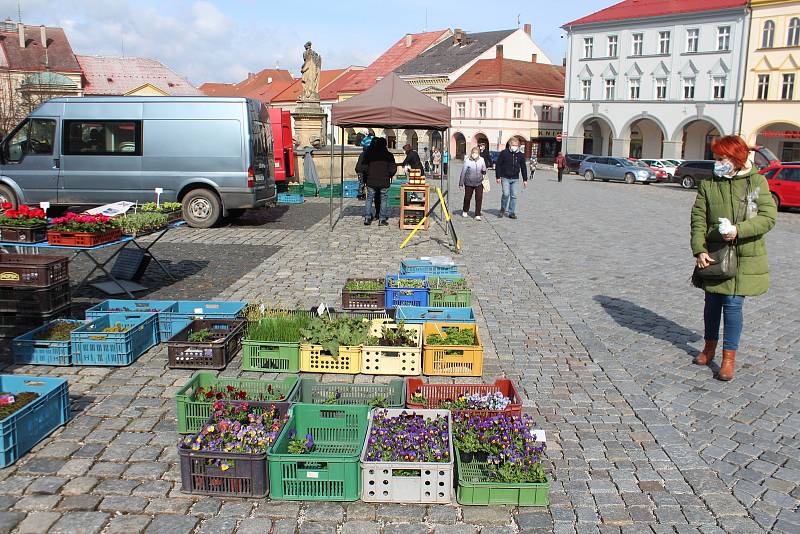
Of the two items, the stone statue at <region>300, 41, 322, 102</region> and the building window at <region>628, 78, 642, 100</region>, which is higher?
the building window at <region>628, 78, 642, 100</region>

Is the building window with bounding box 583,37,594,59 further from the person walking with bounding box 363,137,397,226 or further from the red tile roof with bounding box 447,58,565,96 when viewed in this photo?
the person walking with bounding box 363,137,397,226

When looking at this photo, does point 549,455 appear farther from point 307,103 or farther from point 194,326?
point 307,103

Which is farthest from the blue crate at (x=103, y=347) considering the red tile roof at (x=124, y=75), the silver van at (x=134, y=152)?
the red tile roof at (x=124, y=75)

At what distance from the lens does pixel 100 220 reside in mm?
8297

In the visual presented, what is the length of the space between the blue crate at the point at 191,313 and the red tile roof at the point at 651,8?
49.7m

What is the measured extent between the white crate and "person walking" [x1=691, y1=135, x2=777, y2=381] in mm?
3190

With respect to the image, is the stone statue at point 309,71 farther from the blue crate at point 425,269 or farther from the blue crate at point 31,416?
the blue crate at point 31,416

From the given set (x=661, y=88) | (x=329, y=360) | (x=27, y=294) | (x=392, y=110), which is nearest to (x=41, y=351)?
(x=27, y=294)

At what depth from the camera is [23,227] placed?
320 inches

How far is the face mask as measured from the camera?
615 cm

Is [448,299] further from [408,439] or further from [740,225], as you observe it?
[408,439]

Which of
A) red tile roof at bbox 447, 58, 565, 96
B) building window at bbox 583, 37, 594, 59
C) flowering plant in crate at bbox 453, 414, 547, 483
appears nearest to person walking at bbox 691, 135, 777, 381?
flowering plant in crate at bbox 453, 414, 547, 483

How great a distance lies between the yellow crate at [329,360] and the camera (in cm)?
643

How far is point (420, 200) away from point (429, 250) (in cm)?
336
